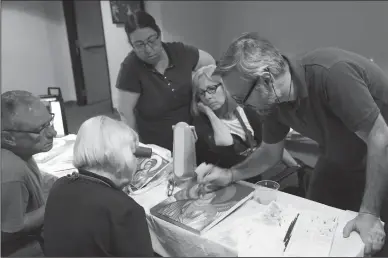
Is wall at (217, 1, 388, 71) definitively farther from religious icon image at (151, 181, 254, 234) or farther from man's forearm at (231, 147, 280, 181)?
religious icon image at (151, 181, 254, 234)

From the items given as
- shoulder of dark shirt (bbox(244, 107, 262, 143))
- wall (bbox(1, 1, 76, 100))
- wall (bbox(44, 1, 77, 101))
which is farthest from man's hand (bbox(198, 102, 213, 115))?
wall (bbox(44, 1, 77, 101))

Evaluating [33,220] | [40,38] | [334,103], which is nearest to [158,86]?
[33,220]

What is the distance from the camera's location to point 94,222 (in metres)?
0.94

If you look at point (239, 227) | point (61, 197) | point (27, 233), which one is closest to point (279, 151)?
point (239, 227)

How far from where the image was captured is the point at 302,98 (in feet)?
3.74

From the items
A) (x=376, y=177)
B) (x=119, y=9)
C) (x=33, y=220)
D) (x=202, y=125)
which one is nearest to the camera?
(x=376, y=177)

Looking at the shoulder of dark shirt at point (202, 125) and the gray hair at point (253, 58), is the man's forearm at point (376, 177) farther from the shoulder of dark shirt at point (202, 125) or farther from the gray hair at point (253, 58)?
the shoulder of dark shirt at point (202, 125)

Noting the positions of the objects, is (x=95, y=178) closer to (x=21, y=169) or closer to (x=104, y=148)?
(x=104, y=148)

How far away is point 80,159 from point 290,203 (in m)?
0.73

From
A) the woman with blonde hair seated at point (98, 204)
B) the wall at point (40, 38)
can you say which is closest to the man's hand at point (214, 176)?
the woman with blonde hair seated at point (98, 204)

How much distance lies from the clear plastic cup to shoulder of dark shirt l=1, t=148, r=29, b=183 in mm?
860

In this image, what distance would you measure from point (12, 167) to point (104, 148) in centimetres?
44

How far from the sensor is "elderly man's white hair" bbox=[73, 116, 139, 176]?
0.99m

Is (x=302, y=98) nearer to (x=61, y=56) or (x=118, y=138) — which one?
(x=118, y=138)
